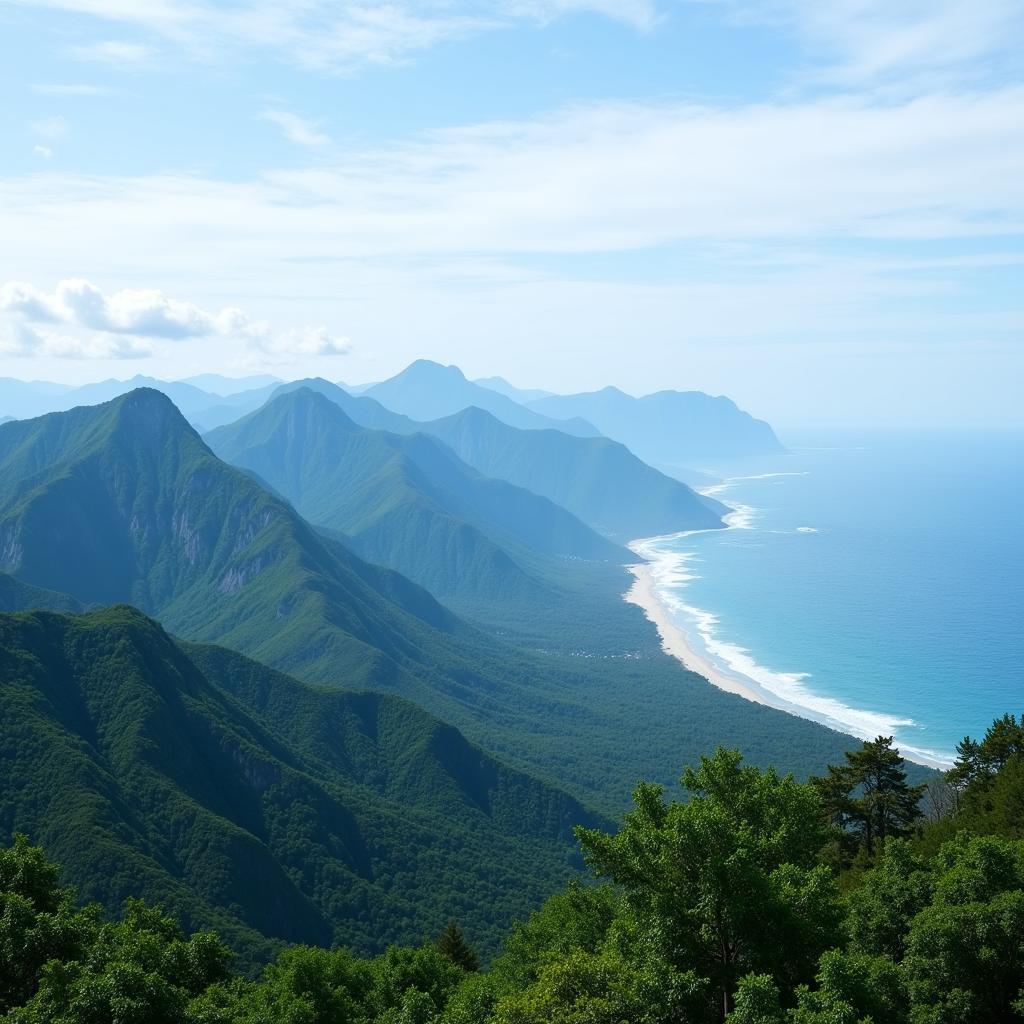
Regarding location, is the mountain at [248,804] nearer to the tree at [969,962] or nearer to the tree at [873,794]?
the tree at [873,794]

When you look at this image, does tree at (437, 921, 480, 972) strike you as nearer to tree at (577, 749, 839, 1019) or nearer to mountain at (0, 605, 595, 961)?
mountain at (0, 605, 595, 961)

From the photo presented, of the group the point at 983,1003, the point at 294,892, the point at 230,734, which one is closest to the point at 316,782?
the point at 230,734

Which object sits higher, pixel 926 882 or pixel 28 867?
pixel 926 882

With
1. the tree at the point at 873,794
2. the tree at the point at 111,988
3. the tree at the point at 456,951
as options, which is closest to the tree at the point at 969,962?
the tree at the point at 111,988

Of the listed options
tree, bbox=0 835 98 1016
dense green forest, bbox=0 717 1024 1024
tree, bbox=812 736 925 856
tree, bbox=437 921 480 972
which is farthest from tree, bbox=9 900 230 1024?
tree, bbox=812 736 925 856

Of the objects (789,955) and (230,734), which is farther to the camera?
(230,734)

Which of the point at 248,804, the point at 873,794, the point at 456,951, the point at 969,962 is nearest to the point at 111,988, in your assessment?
the point at 969,962

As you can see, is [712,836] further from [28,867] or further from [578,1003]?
[28,867]

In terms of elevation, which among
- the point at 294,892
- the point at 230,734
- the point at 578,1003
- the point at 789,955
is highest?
the point at 789,955
